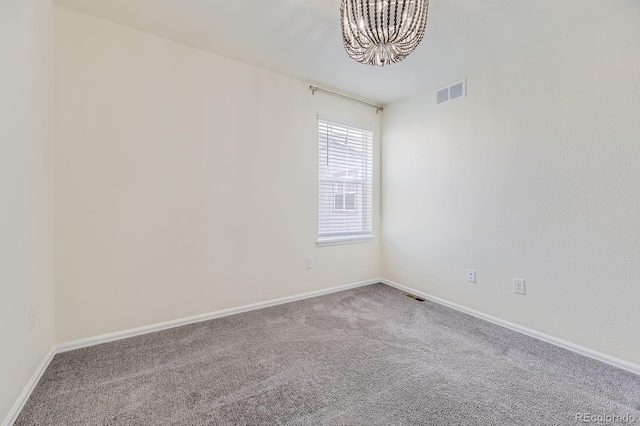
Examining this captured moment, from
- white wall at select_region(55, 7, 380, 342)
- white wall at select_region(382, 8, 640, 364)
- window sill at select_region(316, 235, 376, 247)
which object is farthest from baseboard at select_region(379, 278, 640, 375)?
white wall at select_region(55, 7, 380, 342)

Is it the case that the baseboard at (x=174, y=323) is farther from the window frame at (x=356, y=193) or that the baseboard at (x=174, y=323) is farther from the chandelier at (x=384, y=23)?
the chandelier at (x=384, y=23)

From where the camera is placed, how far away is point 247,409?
4.82 ft

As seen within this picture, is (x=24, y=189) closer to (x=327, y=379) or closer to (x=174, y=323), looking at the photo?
(x=174, y=323)

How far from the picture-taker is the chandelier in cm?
147

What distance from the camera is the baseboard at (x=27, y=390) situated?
135 cm

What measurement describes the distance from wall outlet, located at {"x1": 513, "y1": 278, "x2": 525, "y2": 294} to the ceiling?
77.4 inches

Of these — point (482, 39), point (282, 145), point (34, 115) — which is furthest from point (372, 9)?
point (34, 115)

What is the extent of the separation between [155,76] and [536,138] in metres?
3.18

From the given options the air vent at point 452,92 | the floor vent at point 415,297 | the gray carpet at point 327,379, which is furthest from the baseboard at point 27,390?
the air vent at point 452,92

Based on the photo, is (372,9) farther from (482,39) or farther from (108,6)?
(108,6)

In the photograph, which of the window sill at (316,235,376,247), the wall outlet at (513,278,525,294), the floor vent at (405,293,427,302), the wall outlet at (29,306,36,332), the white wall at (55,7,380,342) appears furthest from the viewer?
the window sill at (316,235,376,247)

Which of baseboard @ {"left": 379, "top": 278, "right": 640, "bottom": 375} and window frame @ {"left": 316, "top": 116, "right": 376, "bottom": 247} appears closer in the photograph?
baseboard @ {"left": 379, "top": 278, "right": 640, "bottom": 375}

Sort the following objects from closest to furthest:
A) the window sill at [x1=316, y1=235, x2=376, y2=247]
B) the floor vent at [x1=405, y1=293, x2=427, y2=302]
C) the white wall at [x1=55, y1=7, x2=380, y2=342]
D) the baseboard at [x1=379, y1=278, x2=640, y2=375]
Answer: the baseboard at [x1=379, y1=278, x2=640, y2=375], the white wall at [x1=55, y1=7, x2=380, y2=342], the floor vent at [x1=405, y1=293, x2=427, y2=302], the window sill at [x1=316, y1=235, x2=376, y2=247]

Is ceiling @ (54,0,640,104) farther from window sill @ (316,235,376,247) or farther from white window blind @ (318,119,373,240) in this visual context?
window sill @ (316,235,376,247)
